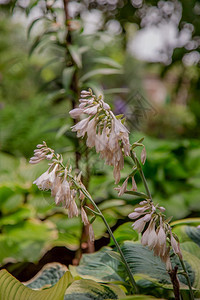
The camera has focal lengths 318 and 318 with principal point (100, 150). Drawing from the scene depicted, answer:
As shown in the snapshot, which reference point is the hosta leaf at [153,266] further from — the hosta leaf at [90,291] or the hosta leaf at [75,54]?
the hosta leaf at [75,54]

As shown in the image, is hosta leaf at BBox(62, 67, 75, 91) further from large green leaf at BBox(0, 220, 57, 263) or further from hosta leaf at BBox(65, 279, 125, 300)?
hosta leaf at BBox(65, 279, 125, 300)

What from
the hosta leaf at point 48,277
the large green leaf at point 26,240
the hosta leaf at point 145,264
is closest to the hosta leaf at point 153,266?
the hosta leaf at point 145,264

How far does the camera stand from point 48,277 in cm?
103

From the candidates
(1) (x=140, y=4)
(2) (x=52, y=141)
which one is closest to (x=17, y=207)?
(2) (x=52, y=141)

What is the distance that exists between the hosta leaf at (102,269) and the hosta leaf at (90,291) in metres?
0.11

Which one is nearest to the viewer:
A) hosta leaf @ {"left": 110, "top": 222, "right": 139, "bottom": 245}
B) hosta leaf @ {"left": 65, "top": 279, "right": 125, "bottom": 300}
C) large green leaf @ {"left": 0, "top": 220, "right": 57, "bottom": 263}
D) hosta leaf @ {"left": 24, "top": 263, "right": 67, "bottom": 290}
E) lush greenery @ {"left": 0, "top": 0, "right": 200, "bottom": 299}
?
hosta leaf @ {"left": 65, "top": 279, "right": 125, "bottom": 300}

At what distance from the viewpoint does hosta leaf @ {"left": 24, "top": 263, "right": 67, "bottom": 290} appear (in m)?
0.99

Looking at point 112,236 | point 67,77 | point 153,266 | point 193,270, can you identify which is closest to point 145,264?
point 153,266

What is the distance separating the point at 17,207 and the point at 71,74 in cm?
84

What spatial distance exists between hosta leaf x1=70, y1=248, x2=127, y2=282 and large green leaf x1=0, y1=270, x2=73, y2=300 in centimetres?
14

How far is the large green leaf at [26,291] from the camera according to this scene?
2.54 feet

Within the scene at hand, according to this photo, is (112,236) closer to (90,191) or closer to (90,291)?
(90,291)

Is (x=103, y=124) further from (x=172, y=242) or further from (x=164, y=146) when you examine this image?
(x=164, y=146)

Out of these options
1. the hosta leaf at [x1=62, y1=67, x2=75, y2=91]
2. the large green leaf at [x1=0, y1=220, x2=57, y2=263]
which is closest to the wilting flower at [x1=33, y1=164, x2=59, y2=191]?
the hosta leaf at [x1=62, y1=67, x2=75, y2=91]
